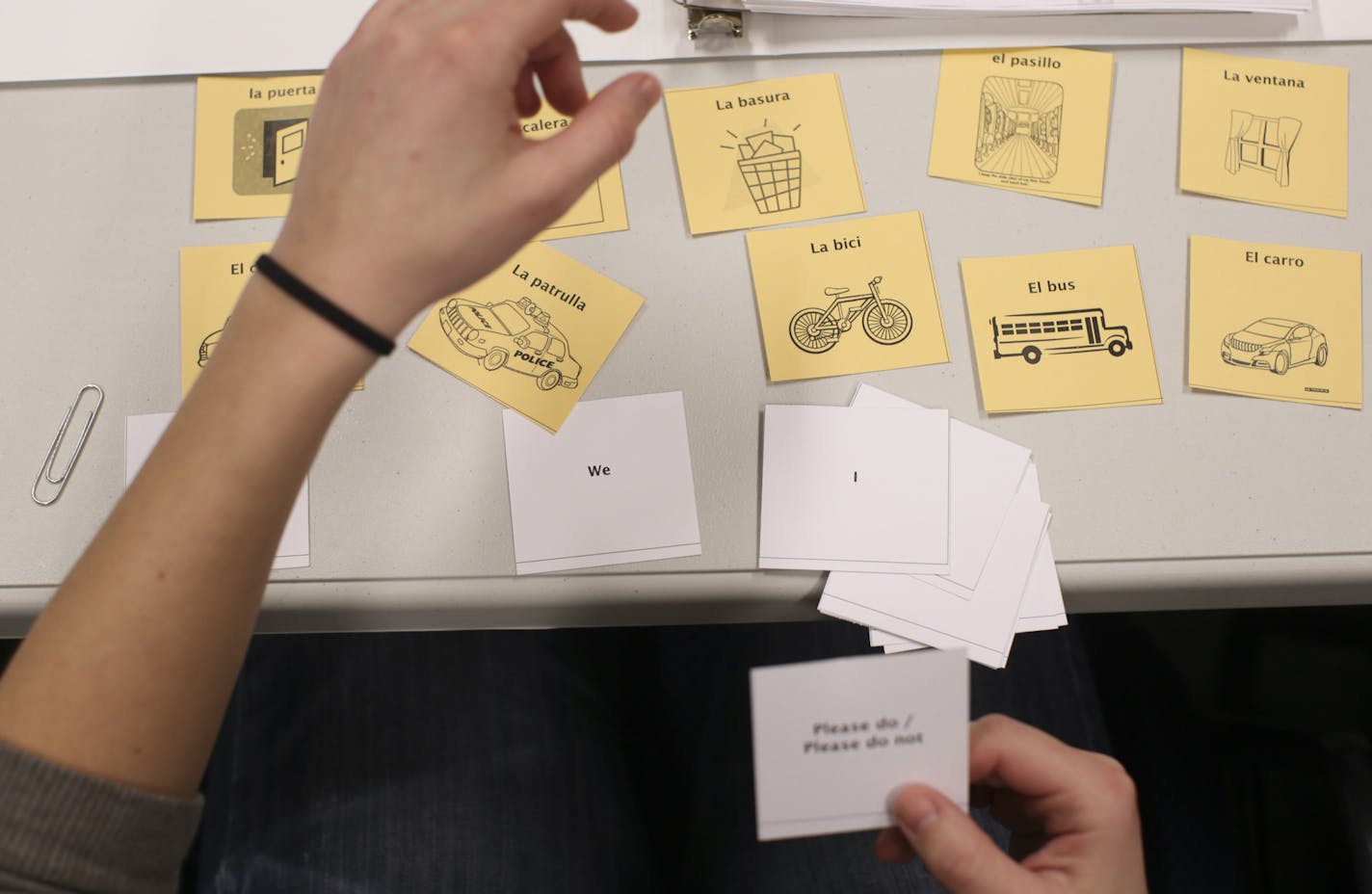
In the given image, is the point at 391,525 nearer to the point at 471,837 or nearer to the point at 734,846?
the point at 471,837

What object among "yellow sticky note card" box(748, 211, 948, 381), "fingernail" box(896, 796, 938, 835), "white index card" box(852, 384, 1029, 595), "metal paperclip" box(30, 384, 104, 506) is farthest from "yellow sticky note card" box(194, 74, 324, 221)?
"fingernail" box(896, 796, 938, 835)

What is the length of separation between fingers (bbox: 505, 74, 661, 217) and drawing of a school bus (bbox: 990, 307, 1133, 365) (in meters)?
0.33

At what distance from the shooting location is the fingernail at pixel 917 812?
46 centimetres

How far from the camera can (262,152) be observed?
0.72m

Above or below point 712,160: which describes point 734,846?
below

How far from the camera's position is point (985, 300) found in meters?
0.68

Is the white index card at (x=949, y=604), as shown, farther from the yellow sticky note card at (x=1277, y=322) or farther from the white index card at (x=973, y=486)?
the yellow sticky note card at (x=1277, y=322)

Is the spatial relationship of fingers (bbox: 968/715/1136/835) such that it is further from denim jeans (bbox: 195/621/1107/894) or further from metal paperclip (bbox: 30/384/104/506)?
metal paperclip (bbox: 30/384/104/506)

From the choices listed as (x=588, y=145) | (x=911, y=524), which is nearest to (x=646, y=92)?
(x=588, y=145)

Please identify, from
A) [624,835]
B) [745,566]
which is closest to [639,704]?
[624,835]

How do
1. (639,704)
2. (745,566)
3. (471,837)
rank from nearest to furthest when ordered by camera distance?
(745,566)
(471,837)
(639,704)

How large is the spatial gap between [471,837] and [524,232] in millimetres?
521

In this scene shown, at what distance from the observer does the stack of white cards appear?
2.05 feet

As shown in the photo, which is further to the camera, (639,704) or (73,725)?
(639,704)
